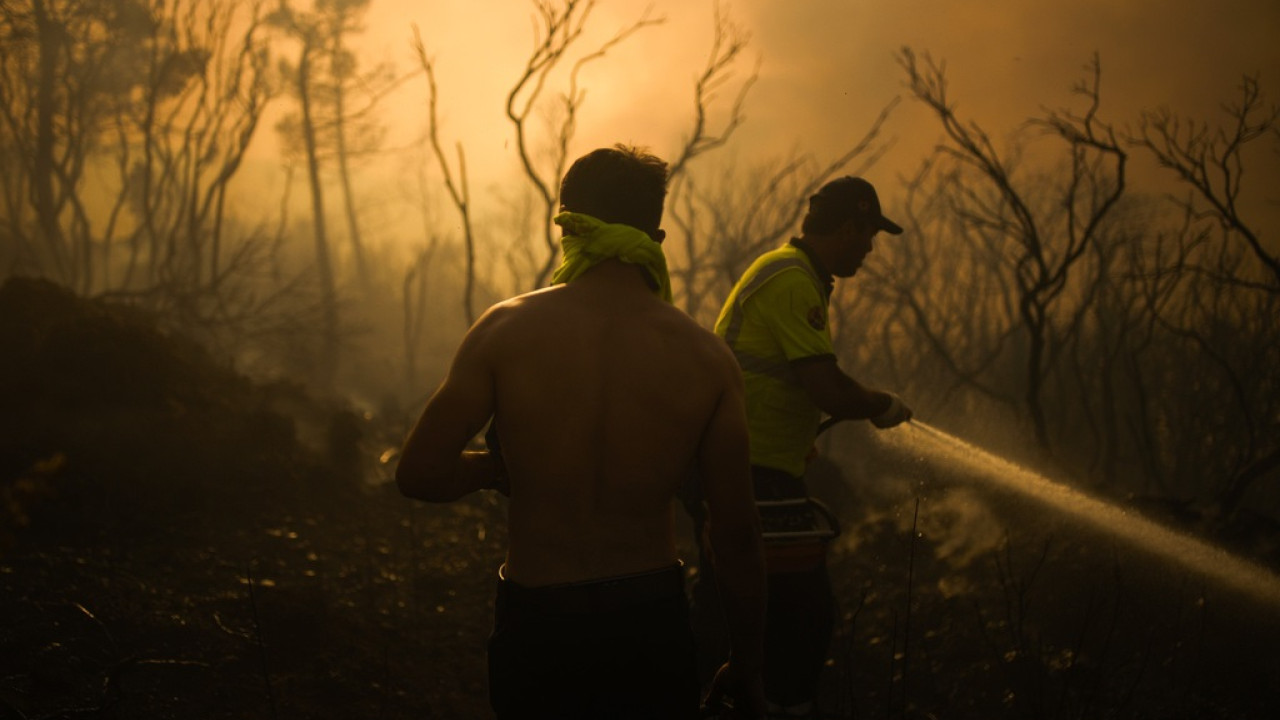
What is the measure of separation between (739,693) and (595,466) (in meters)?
0.69

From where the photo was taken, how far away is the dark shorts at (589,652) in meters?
1.98

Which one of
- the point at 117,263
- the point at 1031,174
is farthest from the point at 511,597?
the point at 117,263

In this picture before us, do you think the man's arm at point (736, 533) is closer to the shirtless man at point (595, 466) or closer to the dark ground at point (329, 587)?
the shirtless man at point (595, 466)

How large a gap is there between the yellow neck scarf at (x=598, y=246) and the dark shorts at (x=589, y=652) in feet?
2.34

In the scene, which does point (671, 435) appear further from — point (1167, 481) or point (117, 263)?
point (117, 263)

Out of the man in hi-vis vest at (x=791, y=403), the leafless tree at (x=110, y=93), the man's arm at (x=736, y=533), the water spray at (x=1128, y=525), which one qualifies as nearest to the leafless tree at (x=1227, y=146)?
the water spray at (x=1128, y=525)

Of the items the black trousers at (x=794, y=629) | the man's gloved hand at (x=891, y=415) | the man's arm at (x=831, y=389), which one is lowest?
the black trousers at (x=794, y=629)

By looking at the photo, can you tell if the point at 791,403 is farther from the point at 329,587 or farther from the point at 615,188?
the point at 329,587

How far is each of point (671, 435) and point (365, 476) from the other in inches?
297

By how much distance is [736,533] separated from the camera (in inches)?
82.0

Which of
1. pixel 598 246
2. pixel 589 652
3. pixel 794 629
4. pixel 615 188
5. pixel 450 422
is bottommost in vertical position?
pixel 794 629

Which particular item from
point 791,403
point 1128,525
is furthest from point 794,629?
point 1128,525

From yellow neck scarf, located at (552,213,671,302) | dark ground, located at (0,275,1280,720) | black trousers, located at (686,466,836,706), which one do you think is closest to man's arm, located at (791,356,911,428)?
black trousers, located at (686,466,836,706)

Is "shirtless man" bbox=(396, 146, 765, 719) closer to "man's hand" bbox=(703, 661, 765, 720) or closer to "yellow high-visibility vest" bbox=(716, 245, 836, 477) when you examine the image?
"man's hand" bbox=(703, 661, 765, 720)
